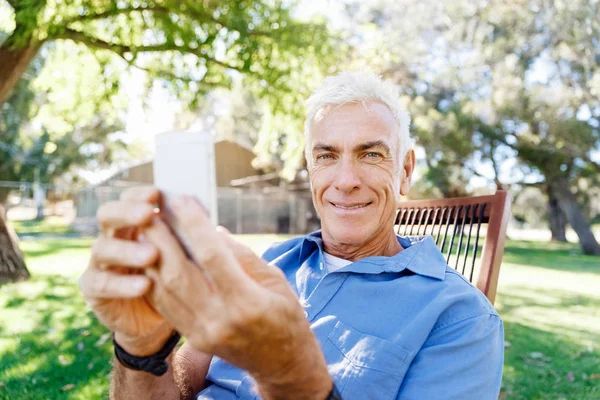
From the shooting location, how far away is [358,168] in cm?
180

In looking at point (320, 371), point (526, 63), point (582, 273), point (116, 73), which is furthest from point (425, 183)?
point (320, 371)

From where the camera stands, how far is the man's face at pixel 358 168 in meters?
1.77

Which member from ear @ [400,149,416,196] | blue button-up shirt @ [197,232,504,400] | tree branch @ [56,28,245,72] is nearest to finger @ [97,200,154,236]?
blue button-up shirt @ [197,232,504,400]

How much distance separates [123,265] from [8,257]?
6.97m

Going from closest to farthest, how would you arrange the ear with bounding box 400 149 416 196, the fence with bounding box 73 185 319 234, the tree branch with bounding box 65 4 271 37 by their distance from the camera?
1. the ear with bounding box 400 149 416 196
2. the tree branch with bounding box 65 4 271 37
3. the fence with bounding box 73 185 319 234

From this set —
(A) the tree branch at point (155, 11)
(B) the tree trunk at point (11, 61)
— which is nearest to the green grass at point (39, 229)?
(B) the tree trunk at point (11, 61)

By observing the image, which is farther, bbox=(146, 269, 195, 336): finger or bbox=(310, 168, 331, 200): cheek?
bbox=(310, 168, 331, 200): cheek

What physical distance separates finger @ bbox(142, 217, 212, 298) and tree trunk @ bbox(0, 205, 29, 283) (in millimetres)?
6844

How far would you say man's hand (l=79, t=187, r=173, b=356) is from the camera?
2.20 feet

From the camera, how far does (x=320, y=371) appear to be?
35.5 inches

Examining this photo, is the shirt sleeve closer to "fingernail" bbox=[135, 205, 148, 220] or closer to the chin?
the chin

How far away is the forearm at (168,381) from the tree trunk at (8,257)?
5877 millimetres

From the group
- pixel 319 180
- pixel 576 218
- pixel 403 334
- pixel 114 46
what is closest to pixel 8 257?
pixel 114 46

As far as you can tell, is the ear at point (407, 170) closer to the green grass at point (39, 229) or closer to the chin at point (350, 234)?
the chin at point (350, 234)
